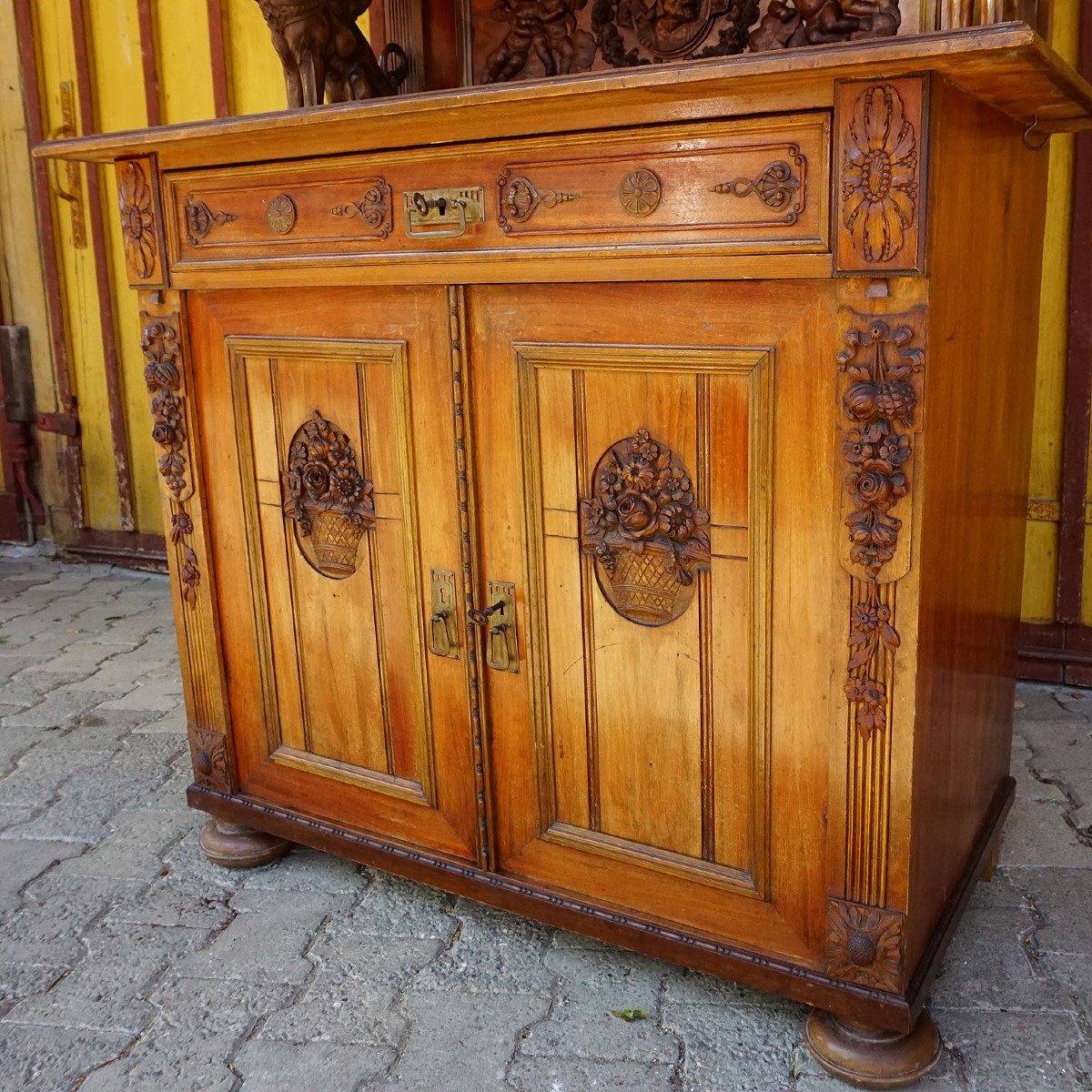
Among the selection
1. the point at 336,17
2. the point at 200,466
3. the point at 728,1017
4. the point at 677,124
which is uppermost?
the point at 336,17

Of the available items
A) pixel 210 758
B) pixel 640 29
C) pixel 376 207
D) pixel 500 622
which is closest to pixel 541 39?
pixel 640 29

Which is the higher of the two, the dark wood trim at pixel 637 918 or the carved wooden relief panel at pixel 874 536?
the carved wooden relief panel at pixel 874 536

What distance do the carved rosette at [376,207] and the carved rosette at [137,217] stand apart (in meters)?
0.49

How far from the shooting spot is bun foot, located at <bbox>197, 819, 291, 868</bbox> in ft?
7.97

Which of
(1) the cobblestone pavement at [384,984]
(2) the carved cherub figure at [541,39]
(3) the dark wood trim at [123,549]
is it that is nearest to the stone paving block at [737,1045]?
(1) the cobblestone pavement at [384,984]

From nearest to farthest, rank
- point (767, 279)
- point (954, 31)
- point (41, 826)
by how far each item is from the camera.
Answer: point (954, 31)
point (767, 279)
point (41, 826)

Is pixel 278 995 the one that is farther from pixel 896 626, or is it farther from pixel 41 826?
pixel 896 626

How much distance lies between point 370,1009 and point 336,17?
6.19 ft

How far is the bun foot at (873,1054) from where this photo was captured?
175 cm

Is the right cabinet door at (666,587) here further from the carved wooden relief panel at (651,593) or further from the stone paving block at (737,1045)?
the stone paving block at (737,1045)

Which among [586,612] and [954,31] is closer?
[954,31]

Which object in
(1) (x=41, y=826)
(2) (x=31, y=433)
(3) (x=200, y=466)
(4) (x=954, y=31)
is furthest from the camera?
(2) (x=31, y=433)

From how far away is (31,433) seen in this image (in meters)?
4.88

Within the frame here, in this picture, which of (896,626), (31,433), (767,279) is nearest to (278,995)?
(896,626)
